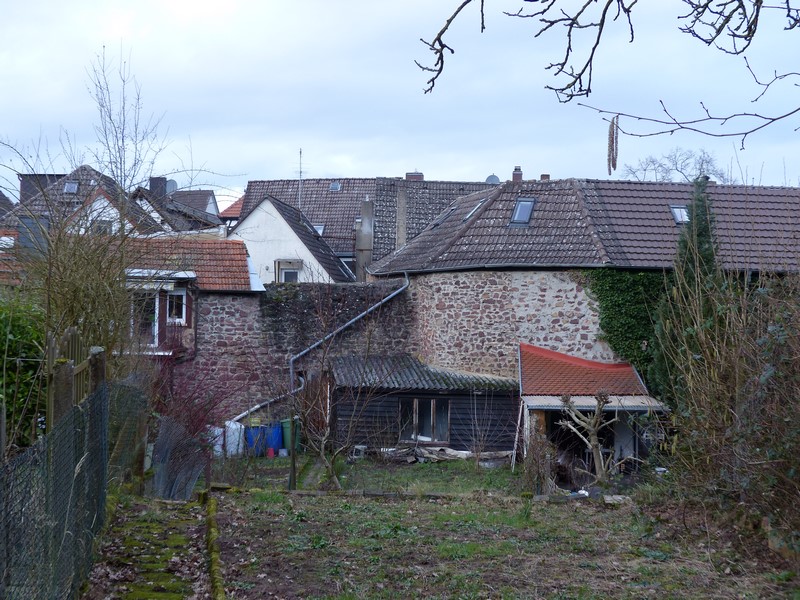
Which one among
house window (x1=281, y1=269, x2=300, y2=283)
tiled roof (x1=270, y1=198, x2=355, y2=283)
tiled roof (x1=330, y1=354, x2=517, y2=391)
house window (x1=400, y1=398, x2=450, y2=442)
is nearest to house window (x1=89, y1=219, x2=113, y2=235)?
tiled roof (x1=330, y1=354, x2=517, y2=391)

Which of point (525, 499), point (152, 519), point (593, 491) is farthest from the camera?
point (593, 491)

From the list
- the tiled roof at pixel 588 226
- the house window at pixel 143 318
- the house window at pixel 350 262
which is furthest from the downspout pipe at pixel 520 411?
the house window at pixel 350 262

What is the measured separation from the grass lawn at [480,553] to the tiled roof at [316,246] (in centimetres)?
2215

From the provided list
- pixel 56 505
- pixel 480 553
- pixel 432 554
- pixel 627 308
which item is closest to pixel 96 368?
pixel 56 505

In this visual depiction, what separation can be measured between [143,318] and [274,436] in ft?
24.9

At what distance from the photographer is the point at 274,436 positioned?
2206 centimetres

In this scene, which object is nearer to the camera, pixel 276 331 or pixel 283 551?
pixel 283 551

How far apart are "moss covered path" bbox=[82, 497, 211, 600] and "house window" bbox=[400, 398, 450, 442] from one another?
13.0m

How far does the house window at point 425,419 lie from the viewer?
21812 millimetres

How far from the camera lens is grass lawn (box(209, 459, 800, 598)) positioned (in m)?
6.24

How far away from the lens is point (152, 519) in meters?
8.27

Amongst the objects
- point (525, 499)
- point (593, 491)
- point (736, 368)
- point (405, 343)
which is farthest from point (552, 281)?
point (736, 368)

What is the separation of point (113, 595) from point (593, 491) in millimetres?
11197

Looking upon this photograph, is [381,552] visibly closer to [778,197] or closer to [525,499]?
[525,499]
